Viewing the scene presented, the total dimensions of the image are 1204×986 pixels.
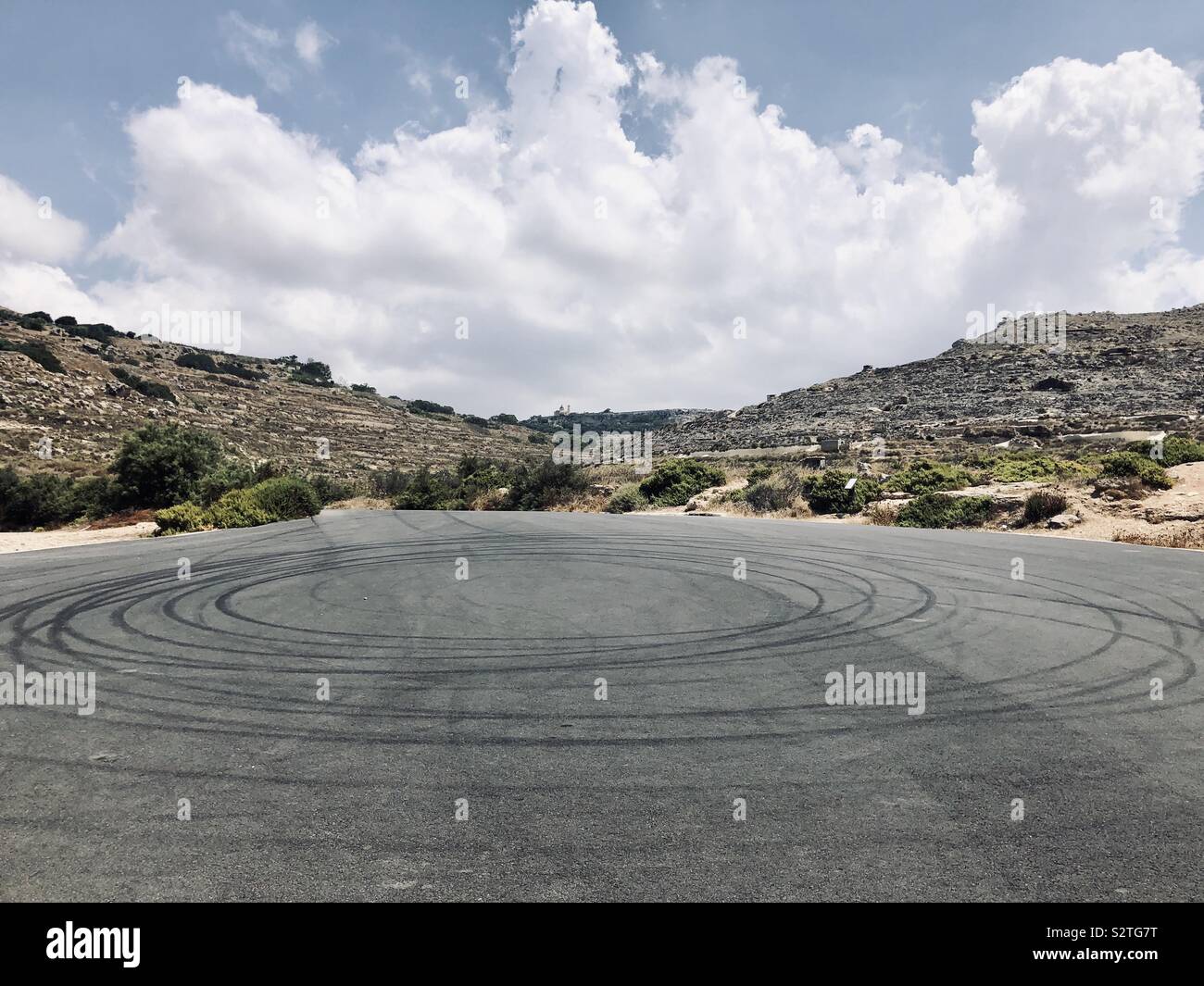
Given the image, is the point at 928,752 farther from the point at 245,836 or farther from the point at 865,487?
the point at 865,487

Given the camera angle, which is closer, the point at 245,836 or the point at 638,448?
the point at 245,836

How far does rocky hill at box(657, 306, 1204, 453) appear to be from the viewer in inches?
2112

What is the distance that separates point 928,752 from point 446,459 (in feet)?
213

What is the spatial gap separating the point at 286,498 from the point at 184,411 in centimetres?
4141

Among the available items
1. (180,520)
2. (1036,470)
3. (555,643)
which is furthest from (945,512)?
(180,520)

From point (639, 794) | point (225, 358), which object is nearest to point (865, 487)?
point (639, 794)

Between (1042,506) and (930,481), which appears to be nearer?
(1042,506)

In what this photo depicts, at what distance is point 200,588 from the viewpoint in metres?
11.7

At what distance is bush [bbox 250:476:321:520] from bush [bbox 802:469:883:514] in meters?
20.1

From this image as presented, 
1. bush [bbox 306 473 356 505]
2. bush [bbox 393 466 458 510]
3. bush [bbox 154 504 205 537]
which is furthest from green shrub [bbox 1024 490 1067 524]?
bush [bbox 306 473 356 505]

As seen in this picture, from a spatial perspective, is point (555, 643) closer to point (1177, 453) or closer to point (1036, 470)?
point (1036, 470)

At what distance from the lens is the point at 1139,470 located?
945 inches

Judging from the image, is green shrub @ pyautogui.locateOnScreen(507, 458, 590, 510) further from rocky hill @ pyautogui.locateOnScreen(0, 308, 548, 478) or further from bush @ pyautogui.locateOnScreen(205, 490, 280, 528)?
rocky hill @ pyautogui.locateOnScreen(0, 308, 548, 478)
